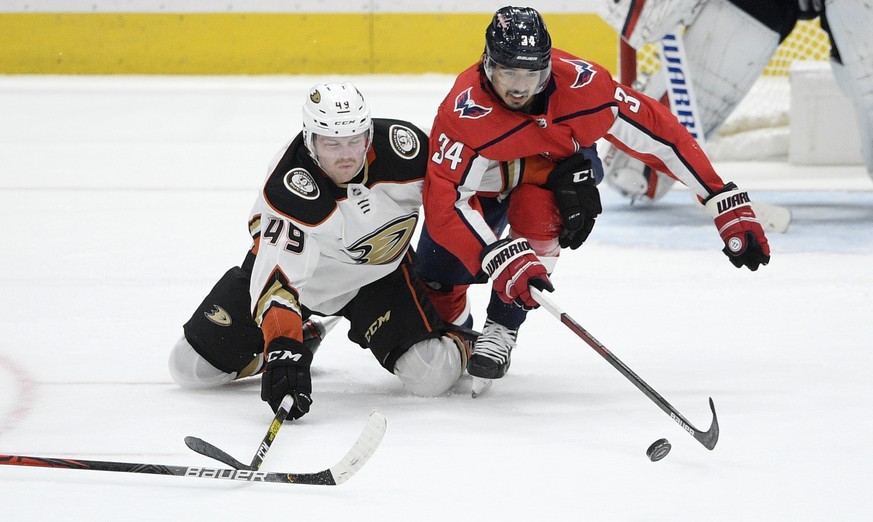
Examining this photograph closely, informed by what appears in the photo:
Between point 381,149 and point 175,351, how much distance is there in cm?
65

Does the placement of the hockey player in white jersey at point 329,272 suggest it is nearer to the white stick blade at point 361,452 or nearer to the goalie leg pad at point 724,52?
the white stick blade at point 361,452

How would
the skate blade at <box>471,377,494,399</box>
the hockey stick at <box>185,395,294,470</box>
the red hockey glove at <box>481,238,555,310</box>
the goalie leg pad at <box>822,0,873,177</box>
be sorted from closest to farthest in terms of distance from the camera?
the hockey stick at <box>185,395,294,470</box>
the red hockey glove at <box>481,238,555,310</box>
the skate blade at <box>471,377,494,399</box>
the goalie leg pad at <box>822,0,873,177</box>

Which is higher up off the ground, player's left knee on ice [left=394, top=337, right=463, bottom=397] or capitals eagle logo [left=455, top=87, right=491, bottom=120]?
capitals eagle logo [left=455, top=87, right=491, bottom=120]

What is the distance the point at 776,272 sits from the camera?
3.85 metres

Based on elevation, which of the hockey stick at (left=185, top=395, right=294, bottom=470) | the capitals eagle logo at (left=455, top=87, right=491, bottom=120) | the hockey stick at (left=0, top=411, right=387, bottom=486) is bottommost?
the hockey stick at (left=185, top=395, right=294, bottom=470)

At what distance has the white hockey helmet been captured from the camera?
96.7 inches

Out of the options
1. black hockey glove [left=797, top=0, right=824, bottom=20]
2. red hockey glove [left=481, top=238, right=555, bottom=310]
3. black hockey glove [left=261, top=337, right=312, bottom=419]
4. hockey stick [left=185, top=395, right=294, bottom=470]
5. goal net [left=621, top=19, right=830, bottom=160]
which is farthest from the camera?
goal net [left=621, top=19, right=830, bottom=160]

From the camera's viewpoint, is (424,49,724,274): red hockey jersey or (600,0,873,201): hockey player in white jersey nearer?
(424,49,724,274): red hockey jersey

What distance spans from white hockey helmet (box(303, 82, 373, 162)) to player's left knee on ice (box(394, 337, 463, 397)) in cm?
49

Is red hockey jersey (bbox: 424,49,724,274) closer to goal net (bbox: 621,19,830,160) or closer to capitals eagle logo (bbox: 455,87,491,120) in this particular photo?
capitals eagle logo (bbox: 455,87,491,120)

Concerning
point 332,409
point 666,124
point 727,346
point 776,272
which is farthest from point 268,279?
point 776,272

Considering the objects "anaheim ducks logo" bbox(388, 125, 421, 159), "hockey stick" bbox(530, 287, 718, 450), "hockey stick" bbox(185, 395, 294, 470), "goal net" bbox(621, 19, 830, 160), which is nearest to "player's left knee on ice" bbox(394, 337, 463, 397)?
"hockey stick" bbox(530, 287, 718, 450)

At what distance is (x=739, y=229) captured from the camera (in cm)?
269

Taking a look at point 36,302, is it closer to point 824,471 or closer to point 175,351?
point 175,351
